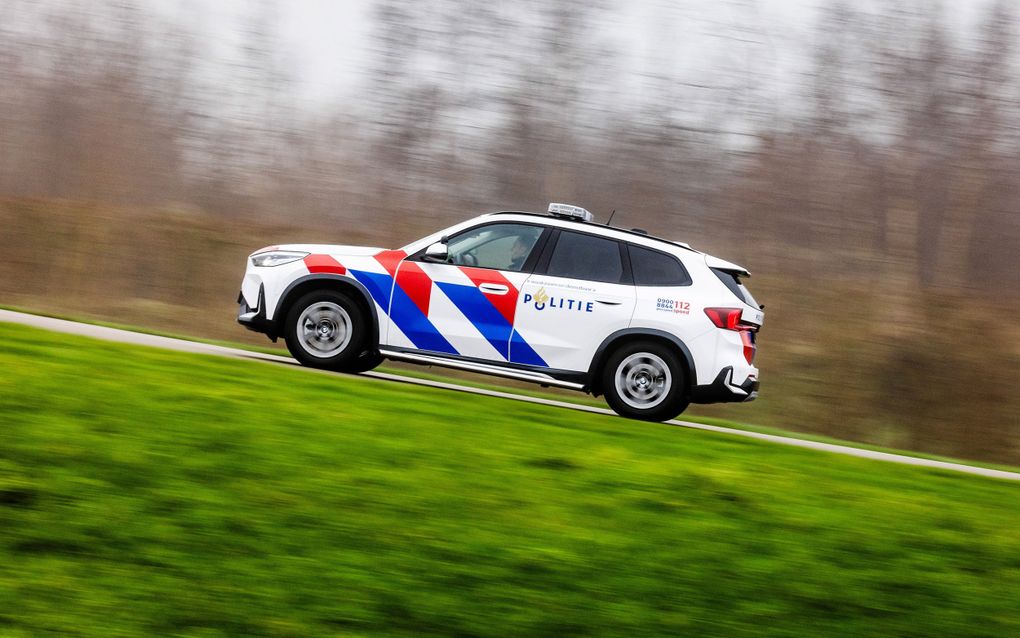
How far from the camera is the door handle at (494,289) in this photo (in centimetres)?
1070

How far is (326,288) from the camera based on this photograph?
436 inches

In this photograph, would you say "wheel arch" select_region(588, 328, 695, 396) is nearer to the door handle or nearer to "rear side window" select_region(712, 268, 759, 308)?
"rear side window" select_region(712, 268, 759, 308)

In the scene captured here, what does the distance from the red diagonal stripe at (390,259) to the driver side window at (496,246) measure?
0.49 metres

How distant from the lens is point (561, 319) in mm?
10672

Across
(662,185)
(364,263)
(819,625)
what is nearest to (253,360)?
(364,263)

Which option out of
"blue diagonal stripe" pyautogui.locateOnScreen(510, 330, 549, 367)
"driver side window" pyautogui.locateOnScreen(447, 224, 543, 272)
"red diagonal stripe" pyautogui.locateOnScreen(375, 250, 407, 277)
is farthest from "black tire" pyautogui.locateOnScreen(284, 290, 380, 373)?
"blue diagonal stripe" pyautogui.locateOnScreen(510, 330, 549, 367)

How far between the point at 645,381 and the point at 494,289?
5.37 ft

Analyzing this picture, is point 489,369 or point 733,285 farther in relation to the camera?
point 733,285

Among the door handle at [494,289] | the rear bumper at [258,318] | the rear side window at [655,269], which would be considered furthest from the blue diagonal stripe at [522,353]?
the rear bumper at [258,318]

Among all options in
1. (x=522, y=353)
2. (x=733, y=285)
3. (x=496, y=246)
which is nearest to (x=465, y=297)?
(x=496, y=246)

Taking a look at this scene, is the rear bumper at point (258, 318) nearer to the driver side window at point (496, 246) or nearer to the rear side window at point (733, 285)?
the driver side window at point (496, 246)

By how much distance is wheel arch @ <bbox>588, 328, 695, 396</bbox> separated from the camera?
10.6 metres

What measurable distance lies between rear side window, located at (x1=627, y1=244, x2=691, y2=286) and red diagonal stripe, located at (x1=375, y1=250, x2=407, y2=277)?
2.18 meters

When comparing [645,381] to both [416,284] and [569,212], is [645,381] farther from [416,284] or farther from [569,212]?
[416,284]
